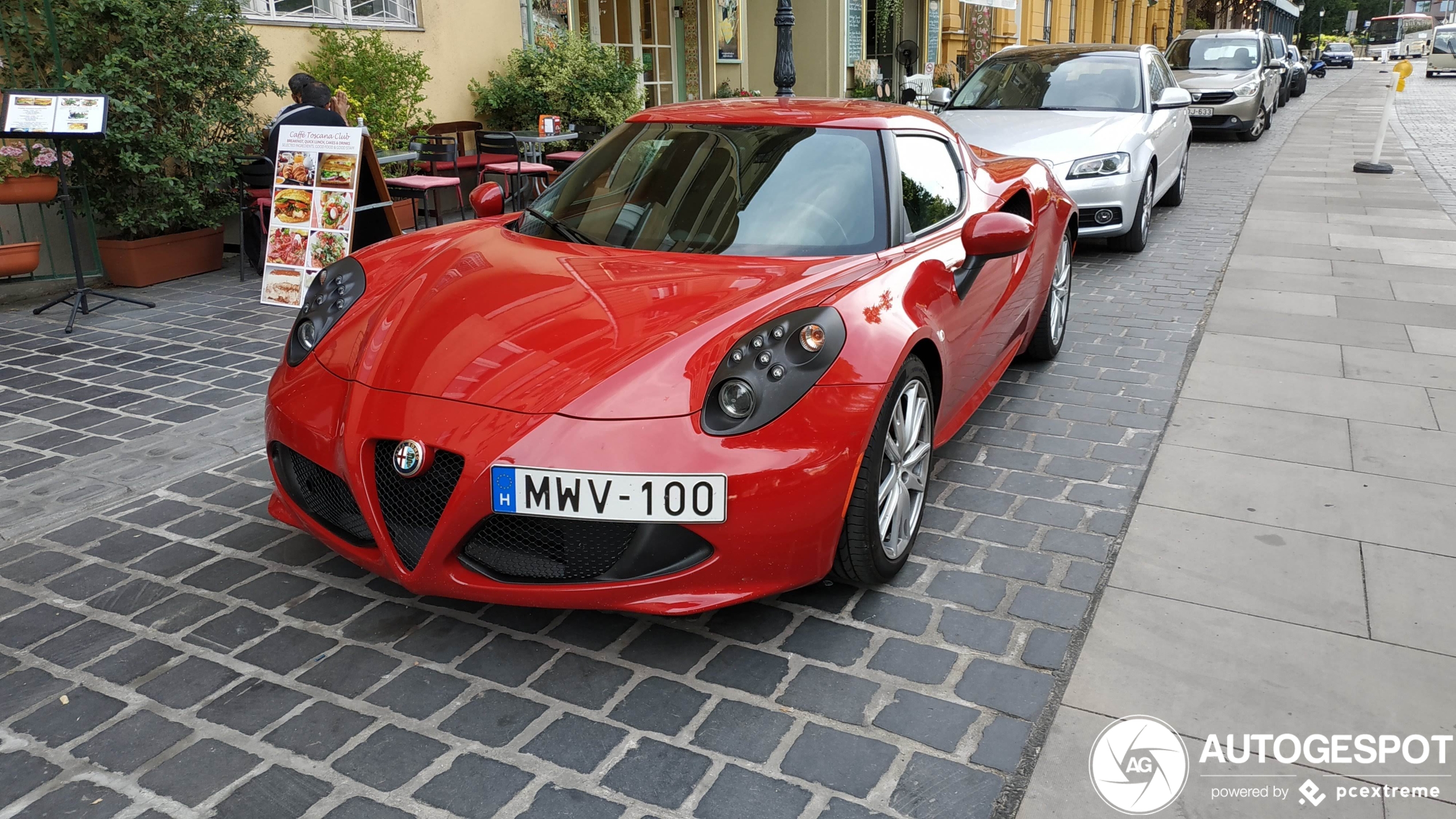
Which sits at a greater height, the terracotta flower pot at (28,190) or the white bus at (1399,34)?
the white bus at (1399,34)

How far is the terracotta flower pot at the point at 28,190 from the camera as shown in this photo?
256 inches

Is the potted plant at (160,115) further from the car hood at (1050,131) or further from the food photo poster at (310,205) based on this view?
the car hood at (1050,131)

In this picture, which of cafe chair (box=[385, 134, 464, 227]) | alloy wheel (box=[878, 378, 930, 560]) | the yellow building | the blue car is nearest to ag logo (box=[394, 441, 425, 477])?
alloy wheel (box=[878, 378, 930, 560])

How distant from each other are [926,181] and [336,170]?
466cm

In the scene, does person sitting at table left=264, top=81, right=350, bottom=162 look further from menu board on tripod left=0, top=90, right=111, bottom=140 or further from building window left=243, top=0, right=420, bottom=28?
building window left=243, top=0, right=420, bottom=28

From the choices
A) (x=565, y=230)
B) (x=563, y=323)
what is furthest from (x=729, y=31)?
(x=563, y=323)

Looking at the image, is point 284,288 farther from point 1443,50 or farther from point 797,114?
point 1443,50

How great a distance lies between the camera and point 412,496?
2.71 metres

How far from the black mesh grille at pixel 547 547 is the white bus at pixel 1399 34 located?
60.6 metres

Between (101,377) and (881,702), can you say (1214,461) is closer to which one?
(881,702)

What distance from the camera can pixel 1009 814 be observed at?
7.61ft

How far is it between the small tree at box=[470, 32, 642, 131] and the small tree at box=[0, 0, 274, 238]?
11.9 ft

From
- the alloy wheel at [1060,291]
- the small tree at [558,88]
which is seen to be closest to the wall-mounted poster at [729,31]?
the small tree at [558,88]

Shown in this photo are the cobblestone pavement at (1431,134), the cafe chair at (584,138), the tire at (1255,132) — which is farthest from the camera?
the tire at (1255,132)
